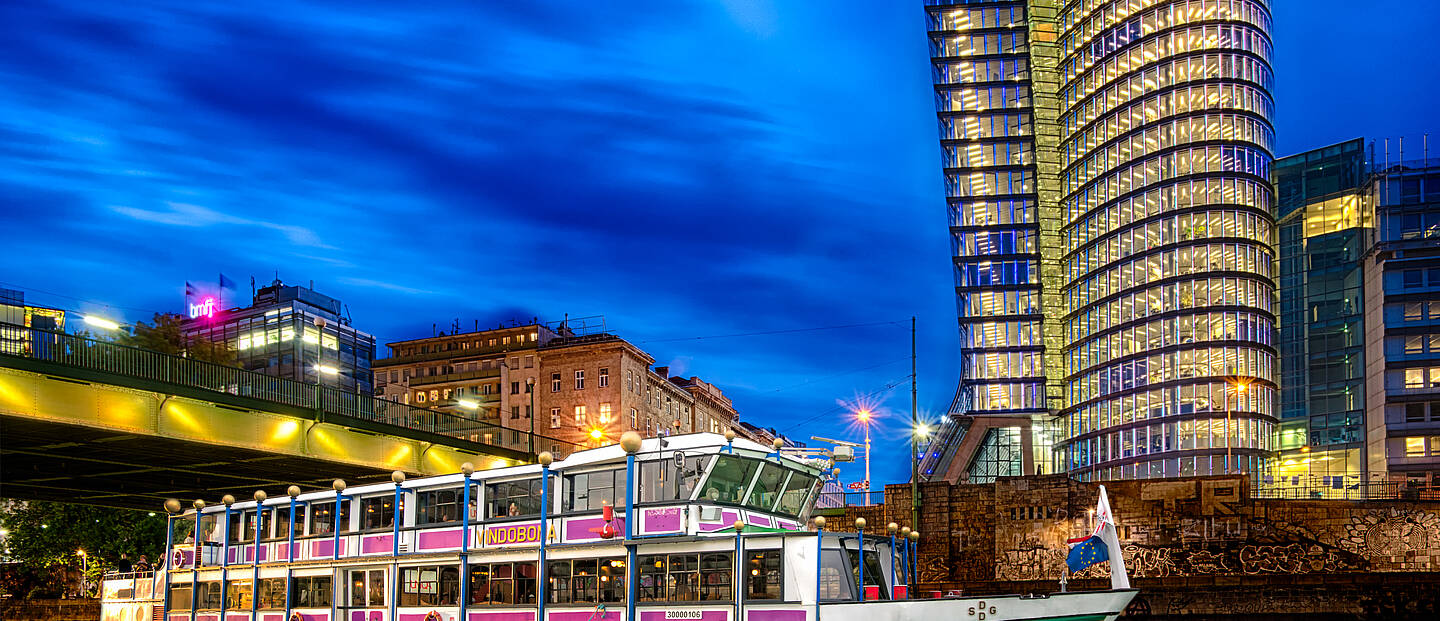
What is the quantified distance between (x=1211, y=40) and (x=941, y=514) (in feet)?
215

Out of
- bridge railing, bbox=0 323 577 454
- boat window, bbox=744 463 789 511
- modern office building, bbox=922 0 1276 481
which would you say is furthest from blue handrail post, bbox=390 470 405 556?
modern office building, bbox=922 0 1276 481

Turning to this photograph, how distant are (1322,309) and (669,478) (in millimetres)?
102108

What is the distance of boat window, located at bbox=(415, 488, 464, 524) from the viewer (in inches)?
1237

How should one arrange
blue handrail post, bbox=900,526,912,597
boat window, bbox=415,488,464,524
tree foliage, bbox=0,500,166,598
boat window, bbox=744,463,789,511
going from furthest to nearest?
tree foliage, bbox=0,500,166,598 → boat window, bbox=415,488,464,524 → blue handrail post, bbox=900,526,912,597 → boat window, bbox=744,463,789,511

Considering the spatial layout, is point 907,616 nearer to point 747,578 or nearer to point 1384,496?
point 747,578

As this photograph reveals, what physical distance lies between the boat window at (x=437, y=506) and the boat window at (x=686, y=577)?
6.78 m

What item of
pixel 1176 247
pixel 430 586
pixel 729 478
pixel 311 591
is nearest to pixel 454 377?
pixel 1176 247

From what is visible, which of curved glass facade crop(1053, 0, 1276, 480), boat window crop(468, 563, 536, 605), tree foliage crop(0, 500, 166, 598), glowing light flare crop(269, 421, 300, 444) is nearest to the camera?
boat window crop(468, 563, 536, 605)

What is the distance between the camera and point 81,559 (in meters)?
74.9

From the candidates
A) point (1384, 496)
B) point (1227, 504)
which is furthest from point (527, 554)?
point (1384, 496)

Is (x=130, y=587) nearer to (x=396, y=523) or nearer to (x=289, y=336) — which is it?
(x=396, y=523)

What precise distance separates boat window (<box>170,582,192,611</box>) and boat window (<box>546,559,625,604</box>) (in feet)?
55.7

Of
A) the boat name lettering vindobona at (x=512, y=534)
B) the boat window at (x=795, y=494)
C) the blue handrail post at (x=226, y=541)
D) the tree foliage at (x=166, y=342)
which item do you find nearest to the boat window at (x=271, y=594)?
the blue handrail post at (x=226, y=541)

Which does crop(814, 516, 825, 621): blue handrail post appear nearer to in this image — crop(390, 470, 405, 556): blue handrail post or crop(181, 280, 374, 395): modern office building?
crop(390, 470, 405, 556): blue handrail post
